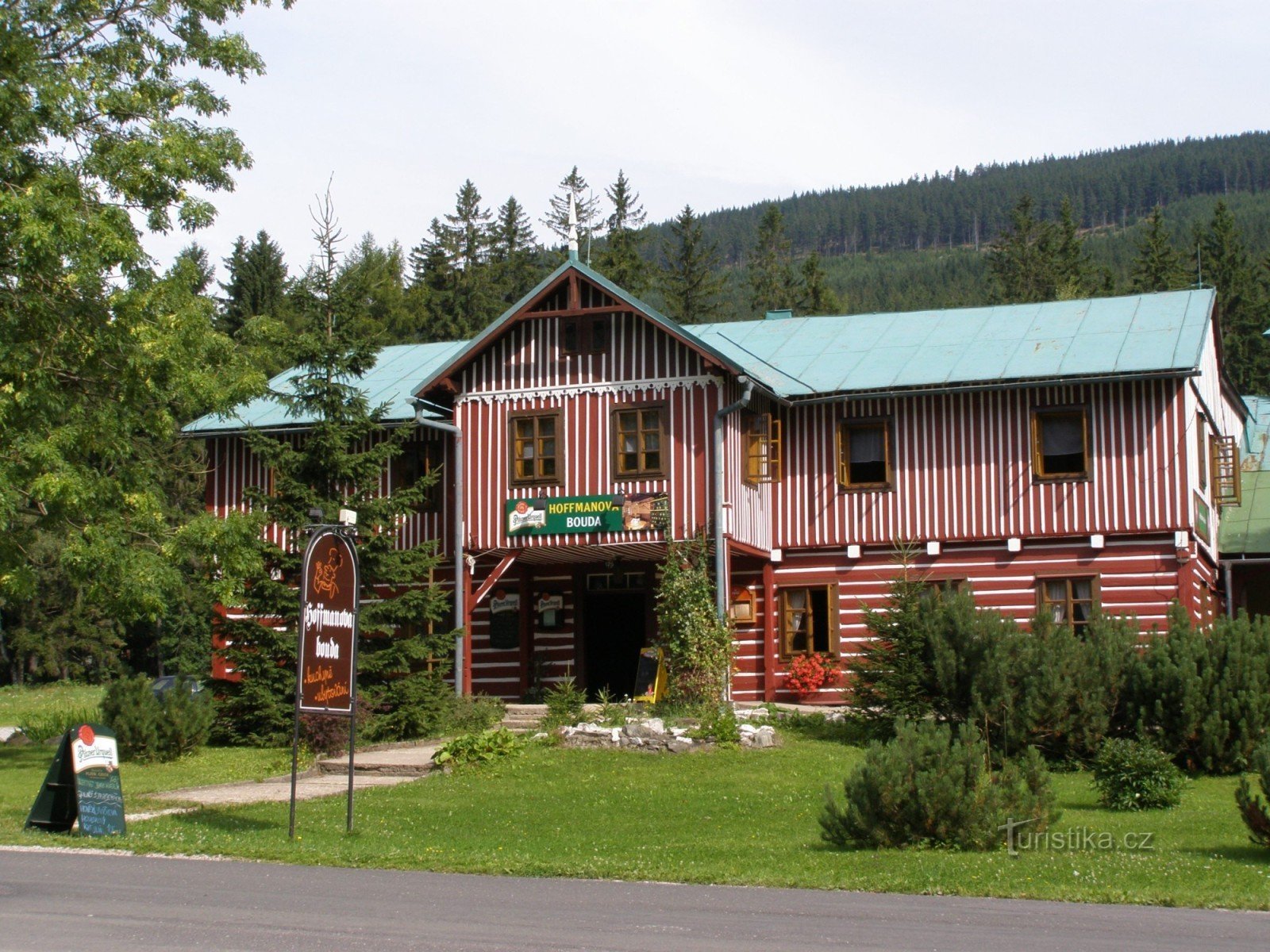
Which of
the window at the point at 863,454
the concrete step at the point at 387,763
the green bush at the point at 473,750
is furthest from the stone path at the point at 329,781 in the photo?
the window at the point at 863,454

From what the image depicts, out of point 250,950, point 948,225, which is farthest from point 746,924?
point 948,225

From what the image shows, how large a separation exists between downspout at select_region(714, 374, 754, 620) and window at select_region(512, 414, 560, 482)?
10.4 ft

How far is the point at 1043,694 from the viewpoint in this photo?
22359 mm

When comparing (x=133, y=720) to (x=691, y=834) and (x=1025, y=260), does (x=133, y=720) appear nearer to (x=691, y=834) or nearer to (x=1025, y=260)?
(x=691, y=834)

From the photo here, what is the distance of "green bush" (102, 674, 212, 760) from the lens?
85.4 ft

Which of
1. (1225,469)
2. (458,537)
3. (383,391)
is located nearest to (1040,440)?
(1225,469)

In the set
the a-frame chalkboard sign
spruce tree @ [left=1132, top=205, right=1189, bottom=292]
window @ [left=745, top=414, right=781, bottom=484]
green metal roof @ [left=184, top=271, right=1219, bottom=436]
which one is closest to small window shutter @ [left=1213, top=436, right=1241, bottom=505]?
green metal roof @ [left=184, top=271, right=1219, bottom=436]

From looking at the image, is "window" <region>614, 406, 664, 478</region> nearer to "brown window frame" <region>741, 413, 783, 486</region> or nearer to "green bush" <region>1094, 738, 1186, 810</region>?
"brown window frame" <region>741, 413, 783, 486</region>

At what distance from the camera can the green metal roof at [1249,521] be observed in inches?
1307

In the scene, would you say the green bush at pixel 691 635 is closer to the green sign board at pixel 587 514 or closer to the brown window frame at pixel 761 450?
the green sign board at pixel 587 514

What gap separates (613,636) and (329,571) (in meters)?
15.5

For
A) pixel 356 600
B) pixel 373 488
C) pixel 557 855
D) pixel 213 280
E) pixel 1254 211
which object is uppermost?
pixel 1254 211

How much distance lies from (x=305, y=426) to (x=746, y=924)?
22449 millimetres

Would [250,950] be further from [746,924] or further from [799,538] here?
[799,538]
